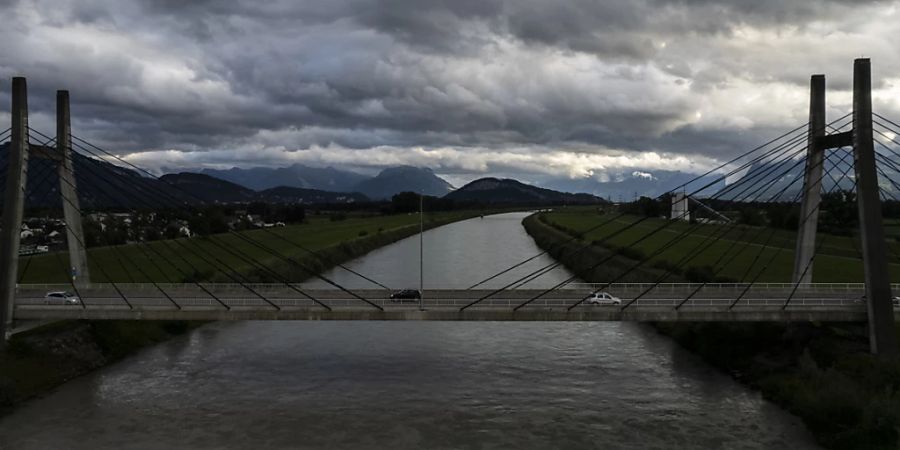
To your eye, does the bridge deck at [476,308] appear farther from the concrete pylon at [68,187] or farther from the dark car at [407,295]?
the concrete pylon at [68,187]

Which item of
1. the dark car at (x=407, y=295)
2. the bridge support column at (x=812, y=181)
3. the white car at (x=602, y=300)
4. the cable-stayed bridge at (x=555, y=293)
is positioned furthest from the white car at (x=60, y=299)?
the bridge support column at (x=812, y=181)

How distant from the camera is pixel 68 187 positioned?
45.8m

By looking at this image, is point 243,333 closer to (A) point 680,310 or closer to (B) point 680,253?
(A) point 680,310

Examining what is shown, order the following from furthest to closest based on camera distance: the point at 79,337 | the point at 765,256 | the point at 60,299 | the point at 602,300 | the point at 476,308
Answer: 1. the point at 765,256
2. the point at 79,337
3. the point at 602,300
4. the point at 60,299
5. the point at 476,308

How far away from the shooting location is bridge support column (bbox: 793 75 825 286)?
40.8 metres

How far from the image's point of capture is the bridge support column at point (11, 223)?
37.8 m

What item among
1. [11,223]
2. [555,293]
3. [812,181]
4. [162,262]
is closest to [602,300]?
[555,293]

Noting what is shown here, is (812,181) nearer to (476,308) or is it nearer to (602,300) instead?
(602,300)

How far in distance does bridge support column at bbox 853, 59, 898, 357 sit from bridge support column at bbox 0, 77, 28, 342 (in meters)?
49.0

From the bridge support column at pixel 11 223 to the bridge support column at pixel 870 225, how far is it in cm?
4898

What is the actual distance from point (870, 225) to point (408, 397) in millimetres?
27642

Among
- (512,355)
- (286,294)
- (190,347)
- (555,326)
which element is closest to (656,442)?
(512,355)

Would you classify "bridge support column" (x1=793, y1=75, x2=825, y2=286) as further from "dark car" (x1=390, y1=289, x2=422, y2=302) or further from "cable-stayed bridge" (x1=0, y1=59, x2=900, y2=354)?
"dark car" (x1=390, y1=289, x2=422, y2=302)

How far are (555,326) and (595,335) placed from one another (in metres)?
4.09
